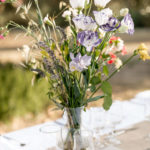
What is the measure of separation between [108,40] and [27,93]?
2.43 meters

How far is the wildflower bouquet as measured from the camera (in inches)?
41.0

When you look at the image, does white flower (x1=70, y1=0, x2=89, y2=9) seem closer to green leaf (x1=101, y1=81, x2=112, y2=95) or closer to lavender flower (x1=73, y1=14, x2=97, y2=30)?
lavender flower (x1=73, y1=14, x2=97, y2=30)

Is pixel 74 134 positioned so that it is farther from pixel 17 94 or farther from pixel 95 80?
pixel 17 94

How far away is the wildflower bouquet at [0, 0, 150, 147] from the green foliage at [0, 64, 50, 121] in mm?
2119

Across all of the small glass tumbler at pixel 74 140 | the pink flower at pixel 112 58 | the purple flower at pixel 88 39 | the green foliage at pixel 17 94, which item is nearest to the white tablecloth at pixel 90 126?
the small glass tumbler at pixel 74 140

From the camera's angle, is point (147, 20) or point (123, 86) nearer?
point (123, 86)

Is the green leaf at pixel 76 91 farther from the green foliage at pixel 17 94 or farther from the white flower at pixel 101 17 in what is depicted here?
the green foliage at pixel 17 94

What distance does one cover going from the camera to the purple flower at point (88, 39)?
40.3 inches

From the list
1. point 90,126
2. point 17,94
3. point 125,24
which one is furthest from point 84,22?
point 17,94

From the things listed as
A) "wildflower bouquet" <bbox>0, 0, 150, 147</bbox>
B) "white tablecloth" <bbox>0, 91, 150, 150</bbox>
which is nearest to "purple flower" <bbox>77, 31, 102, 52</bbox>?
"wildflower bouquet" <bbox>0, 0, 150, 147</bbox>

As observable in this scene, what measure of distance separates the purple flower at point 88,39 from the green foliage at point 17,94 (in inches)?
90.7

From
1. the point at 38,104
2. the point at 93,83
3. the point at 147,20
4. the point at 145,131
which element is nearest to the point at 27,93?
the point at 38,104

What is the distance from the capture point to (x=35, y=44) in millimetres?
1122

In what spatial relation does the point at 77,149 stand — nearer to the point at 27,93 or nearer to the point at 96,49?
the point at 96,49
